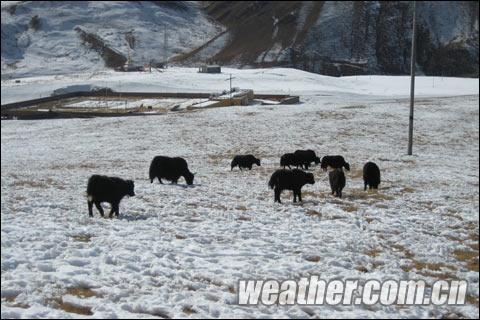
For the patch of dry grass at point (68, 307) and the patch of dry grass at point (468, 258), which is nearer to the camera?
the patch of dry grass at point (68, 307)

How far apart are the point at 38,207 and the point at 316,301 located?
8.92m

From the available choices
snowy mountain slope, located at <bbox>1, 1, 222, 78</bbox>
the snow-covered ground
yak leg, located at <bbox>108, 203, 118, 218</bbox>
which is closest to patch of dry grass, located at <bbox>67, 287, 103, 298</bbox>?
yak leg, located at <bbox>108, 203, 118, 218</bbox>

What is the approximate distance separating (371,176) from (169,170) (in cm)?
750

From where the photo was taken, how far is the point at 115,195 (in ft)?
45.4

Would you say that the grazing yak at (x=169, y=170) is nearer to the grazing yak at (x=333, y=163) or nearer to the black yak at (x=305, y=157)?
the grazing yak at (x=333, y=163)

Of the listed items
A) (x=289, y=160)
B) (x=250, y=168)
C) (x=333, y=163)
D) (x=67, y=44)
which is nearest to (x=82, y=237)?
(x=250, y=168)

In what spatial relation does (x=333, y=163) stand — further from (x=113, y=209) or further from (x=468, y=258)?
(x=468, y=258)

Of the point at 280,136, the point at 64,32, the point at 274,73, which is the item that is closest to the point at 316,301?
the point at 280,136

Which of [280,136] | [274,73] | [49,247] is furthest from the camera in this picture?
[274,73]

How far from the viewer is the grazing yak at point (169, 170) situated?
20.7m

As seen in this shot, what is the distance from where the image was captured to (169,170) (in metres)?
20.8

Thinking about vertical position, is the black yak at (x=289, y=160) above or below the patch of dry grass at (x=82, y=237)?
above

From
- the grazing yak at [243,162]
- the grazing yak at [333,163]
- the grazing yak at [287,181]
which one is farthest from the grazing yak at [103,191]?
the grazing yak at [333,163]

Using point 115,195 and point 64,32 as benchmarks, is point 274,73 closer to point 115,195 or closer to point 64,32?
point 115,195
